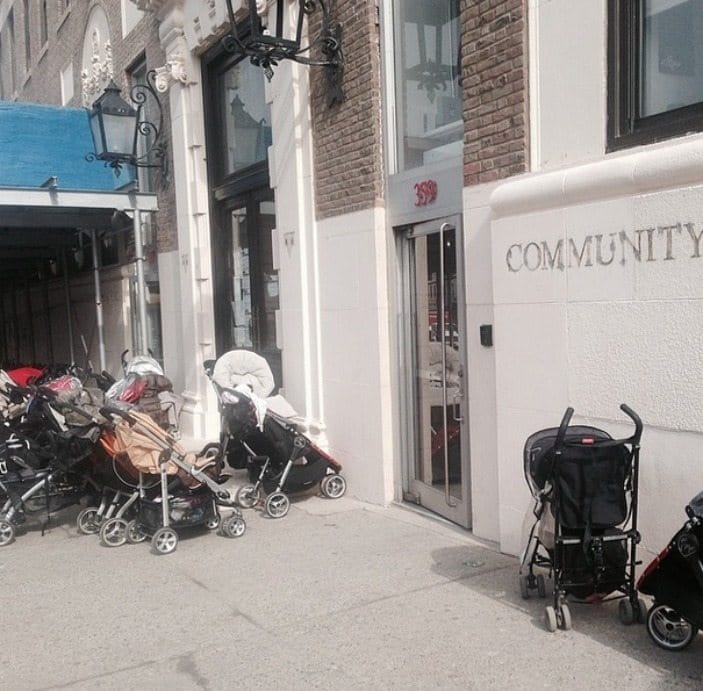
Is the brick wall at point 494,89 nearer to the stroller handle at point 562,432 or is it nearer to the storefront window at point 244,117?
the stroller handle at point 562,432

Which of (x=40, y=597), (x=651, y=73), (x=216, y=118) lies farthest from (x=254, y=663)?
(x=216, y=118)

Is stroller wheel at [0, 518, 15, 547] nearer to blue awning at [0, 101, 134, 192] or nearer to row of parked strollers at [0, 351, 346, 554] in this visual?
row of parked strollers at [0, 351, 346, 554]

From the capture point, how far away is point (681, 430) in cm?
404

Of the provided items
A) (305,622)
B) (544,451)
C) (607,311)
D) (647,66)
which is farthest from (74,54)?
(544,451)

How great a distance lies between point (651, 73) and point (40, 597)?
16.2ft

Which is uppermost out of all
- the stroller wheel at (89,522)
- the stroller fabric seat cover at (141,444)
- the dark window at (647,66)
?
the dark window at (647,66)

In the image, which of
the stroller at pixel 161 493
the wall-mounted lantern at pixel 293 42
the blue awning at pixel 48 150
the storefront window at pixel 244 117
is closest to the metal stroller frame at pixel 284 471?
the stroller at pixel 161 493

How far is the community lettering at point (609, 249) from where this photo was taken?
3992mm

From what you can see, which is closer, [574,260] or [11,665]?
[11,665]

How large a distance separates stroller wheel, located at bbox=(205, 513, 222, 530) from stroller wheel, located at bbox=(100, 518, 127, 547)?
0.64 metres

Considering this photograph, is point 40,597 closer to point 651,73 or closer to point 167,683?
point 167,683

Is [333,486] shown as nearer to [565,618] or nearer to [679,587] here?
[565,618]

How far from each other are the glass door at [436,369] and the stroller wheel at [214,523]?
1.61 metres

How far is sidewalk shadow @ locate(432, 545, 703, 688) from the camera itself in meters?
3.61
